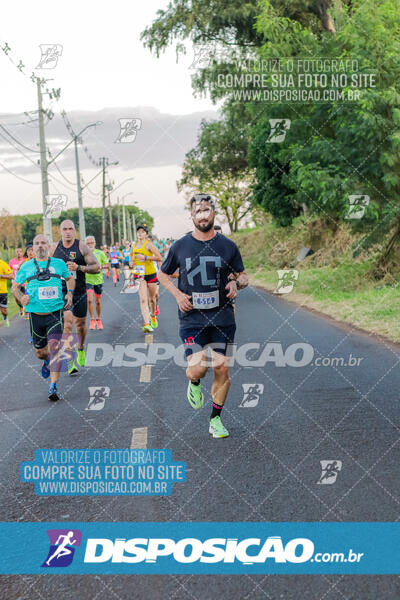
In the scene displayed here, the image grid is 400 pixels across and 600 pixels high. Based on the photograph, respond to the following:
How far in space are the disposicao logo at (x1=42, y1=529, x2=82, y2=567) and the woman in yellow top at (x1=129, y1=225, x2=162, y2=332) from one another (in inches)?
378

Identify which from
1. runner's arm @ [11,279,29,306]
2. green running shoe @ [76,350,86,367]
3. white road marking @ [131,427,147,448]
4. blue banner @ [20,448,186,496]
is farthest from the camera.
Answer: green running shoe @ [76,350,86,367]

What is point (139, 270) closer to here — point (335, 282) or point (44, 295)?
point (44, 295)

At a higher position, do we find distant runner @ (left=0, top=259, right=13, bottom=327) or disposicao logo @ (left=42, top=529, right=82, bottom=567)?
disposicao logo @ (left=42, top=529, right=82, bottom=567)

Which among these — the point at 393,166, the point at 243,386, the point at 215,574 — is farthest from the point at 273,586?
the point at 393,166

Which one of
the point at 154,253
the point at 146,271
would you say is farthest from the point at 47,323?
the point at 146,271

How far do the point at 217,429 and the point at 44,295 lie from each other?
3.22 m

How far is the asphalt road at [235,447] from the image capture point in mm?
3566

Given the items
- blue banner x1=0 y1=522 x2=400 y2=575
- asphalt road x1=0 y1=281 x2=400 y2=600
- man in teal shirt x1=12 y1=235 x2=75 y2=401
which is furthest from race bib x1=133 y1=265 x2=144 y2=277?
blue banner x1=0 y1=522 x2=400 y2=575

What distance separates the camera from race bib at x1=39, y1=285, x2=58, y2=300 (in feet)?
27.4

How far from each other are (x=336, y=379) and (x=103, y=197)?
5507cm

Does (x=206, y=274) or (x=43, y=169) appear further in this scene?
(x=43, y=169)

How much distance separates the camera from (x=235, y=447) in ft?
19.3

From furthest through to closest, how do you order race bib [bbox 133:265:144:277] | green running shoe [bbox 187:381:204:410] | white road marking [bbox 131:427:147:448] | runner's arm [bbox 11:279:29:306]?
race bib [bbox 133:265:144:277]
runner's arm [bbox 11:279:29:306]
green running shoe [bbox 187:381:204:410]
white road marking [bbox 131:427:147:448]

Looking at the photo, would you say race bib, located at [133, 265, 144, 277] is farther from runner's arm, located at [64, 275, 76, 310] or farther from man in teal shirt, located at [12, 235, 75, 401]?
man in teal shirt, located at [12, 235, 75, 401]
